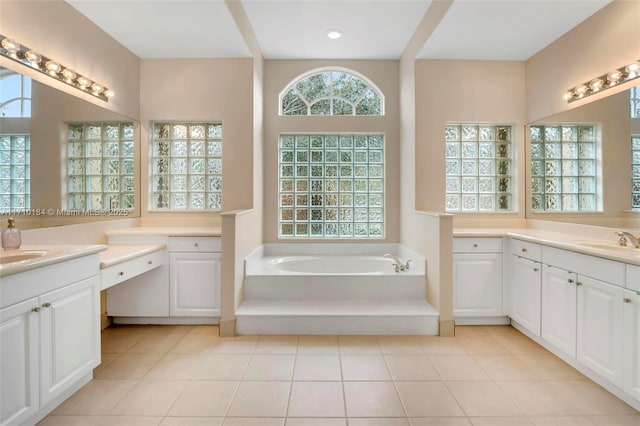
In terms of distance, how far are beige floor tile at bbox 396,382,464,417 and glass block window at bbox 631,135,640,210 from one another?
1.98m

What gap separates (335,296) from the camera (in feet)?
10.8

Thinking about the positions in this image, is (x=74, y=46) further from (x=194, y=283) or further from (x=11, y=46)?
(x=194, y=283)

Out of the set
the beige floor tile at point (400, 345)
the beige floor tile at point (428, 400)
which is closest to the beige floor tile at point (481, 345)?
the beige floor tile at point (400, 345)

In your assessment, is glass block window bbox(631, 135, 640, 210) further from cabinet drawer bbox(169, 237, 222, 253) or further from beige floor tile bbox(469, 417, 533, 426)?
cabinet drawer bbox(169, 237, 222, 253)

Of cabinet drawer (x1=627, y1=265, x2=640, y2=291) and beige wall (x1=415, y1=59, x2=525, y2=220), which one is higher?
beige wall (x1=415, y1=59, x2=525, y2=220)

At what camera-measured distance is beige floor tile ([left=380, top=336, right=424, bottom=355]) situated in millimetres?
2646

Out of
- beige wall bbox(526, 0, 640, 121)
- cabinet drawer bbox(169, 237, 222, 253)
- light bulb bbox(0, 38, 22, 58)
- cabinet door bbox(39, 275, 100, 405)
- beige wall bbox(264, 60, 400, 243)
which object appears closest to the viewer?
cabinet door bbox(39, 275, 100, 405)

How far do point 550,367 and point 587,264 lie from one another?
0.81 meters

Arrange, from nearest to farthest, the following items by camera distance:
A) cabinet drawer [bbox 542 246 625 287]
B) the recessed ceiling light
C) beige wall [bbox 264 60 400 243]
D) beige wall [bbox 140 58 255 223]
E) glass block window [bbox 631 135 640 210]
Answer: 1. cabinet drawer [bbox 542 246 625 287]
2. glass block window [bbox 631 135 640 210]
3. the recessed ceiling light
4. beige wall [bbox 140 58 255 223]
5. beige wall [bbox 264 60 400 243]

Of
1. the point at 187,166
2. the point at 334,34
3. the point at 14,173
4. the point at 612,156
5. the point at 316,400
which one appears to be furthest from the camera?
the point at 187,166

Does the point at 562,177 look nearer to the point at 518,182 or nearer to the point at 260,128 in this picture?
the point at 518,182

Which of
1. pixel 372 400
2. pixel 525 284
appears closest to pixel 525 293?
pixel 525 284

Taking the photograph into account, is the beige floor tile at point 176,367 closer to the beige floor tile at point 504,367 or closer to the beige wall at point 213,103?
the beige wall at point 213,103

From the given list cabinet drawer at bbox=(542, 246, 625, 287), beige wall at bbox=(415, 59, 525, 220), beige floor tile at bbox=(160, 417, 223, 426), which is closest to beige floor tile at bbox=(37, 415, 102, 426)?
beige floor tile at bbox=(160, 417, 223, 426)
